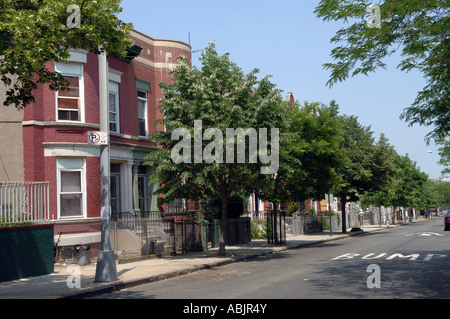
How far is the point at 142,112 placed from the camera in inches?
1006

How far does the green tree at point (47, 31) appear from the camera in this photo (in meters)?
10.7

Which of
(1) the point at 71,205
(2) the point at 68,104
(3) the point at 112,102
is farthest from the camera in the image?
(3) the point at 112,102

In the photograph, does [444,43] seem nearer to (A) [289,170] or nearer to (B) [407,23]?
(B) [407,23]

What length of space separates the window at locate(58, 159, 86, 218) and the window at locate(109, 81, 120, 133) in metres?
2.78

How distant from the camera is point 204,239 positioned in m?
23.6

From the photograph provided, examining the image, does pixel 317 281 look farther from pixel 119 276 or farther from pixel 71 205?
pixel 71 205

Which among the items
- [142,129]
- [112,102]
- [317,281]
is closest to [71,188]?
[112,102]

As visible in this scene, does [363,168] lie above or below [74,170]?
above

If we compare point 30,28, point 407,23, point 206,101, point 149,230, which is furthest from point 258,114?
point 30,28

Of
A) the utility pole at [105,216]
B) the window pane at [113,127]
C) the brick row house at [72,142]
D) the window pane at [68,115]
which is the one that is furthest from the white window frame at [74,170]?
the utility pole at [105,216]

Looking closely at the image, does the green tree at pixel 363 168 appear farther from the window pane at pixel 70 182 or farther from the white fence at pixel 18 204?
the white fence at pixel 18 204

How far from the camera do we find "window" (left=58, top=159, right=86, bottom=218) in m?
20.2

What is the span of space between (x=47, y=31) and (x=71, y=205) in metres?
10.9

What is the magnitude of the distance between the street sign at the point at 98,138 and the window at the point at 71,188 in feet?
24.6
